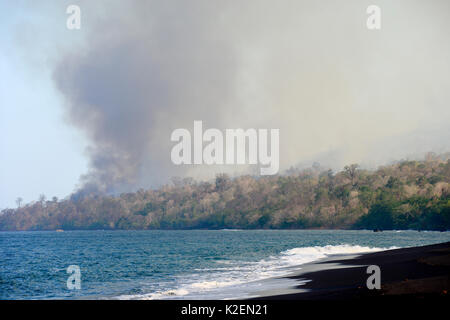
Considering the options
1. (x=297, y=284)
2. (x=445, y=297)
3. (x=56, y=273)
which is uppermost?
(x=445, y=297)

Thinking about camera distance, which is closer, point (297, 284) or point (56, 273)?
Result: point (297, 284)

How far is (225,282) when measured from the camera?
43.6 m

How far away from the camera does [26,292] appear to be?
160 feet

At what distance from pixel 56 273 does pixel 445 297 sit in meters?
58.5
